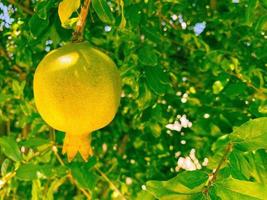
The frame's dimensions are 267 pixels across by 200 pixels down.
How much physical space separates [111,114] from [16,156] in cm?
49

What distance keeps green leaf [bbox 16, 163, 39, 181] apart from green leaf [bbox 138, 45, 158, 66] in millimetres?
366

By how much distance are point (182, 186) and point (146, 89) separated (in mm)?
792

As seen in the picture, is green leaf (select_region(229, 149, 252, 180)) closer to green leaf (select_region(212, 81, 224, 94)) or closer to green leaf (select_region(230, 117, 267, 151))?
green leaf (select_region(230, 117, 267, 151))

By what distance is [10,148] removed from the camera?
127 centimetres

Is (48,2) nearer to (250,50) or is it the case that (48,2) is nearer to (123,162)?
(250,50)

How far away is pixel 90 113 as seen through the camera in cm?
81

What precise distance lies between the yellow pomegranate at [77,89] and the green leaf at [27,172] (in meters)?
0.41

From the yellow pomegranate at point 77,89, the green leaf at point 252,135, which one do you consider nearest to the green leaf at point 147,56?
the yellow pomegranate at point 77,89

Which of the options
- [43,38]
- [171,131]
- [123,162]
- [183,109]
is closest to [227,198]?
[43,38]

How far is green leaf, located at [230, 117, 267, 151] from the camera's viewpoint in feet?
2.33

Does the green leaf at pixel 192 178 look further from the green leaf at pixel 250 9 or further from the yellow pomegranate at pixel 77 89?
the green leaf at pixel 250 9

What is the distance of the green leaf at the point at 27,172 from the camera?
1217 mm

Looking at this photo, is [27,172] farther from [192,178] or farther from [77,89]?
[192,178]

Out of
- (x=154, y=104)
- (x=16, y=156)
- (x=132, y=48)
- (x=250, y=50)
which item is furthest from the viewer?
(x=250, y=50)
